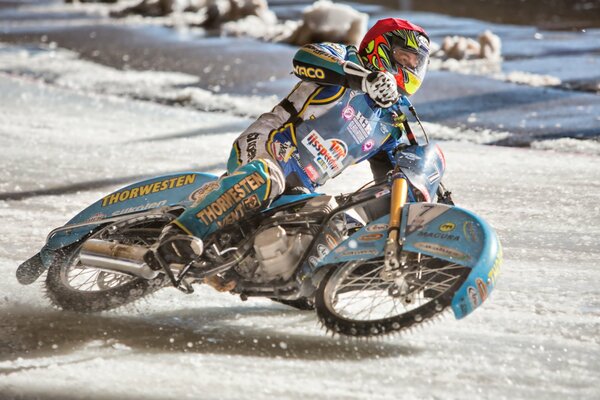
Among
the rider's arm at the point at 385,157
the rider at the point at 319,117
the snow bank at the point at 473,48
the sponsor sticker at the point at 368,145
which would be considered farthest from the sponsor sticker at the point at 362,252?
the snow bank at the point at 473,48

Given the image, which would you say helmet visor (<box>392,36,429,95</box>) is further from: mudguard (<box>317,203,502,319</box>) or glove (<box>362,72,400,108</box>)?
mudguard (<box>317,203,502,319</box>)

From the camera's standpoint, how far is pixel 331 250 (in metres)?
4.77

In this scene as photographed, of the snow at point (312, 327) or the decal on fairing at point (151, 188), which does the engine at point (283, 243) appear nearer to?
the snow at point (312, 327)

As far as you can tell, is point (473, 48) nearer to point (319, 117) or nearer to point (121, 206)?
point (319, 117)

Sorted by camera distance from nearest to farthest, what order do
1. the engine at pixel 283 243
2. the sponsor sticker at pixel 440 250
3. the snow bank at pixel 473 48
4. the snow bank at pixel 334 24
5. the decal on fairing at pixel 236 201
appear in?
1. the sponsor sticker at pixel 440 250
2. the engine at pixel 283 243
3. the decal on fairing at pixel 236 201
4. the snow bank at pixel 473 48
5. the snow bank at pixel 334 24

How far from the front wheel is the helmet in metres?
1.01

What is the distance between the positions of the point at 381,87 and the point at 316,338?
125cm

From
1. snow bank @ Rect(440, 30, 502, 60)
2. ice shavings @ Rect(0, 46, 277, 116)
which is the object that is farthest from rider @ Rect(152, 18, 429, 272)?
snow bank @ Rect(440, 30, 502, 60)

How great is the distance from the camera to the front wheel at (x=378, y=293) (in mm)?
4594

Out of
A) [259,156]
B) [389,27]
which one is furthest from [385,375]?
[389,27]

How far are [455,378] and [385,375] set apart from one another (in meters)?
0.30

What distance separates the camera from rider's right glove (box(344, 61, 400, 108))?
4.88 metres

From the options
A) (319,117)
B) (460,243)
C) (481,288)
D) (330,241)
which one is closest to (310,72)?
(319,117)

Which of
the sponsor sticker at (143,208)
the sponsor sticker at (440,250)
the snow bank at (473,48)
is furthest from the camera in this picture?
the snow bank at (473,48)
